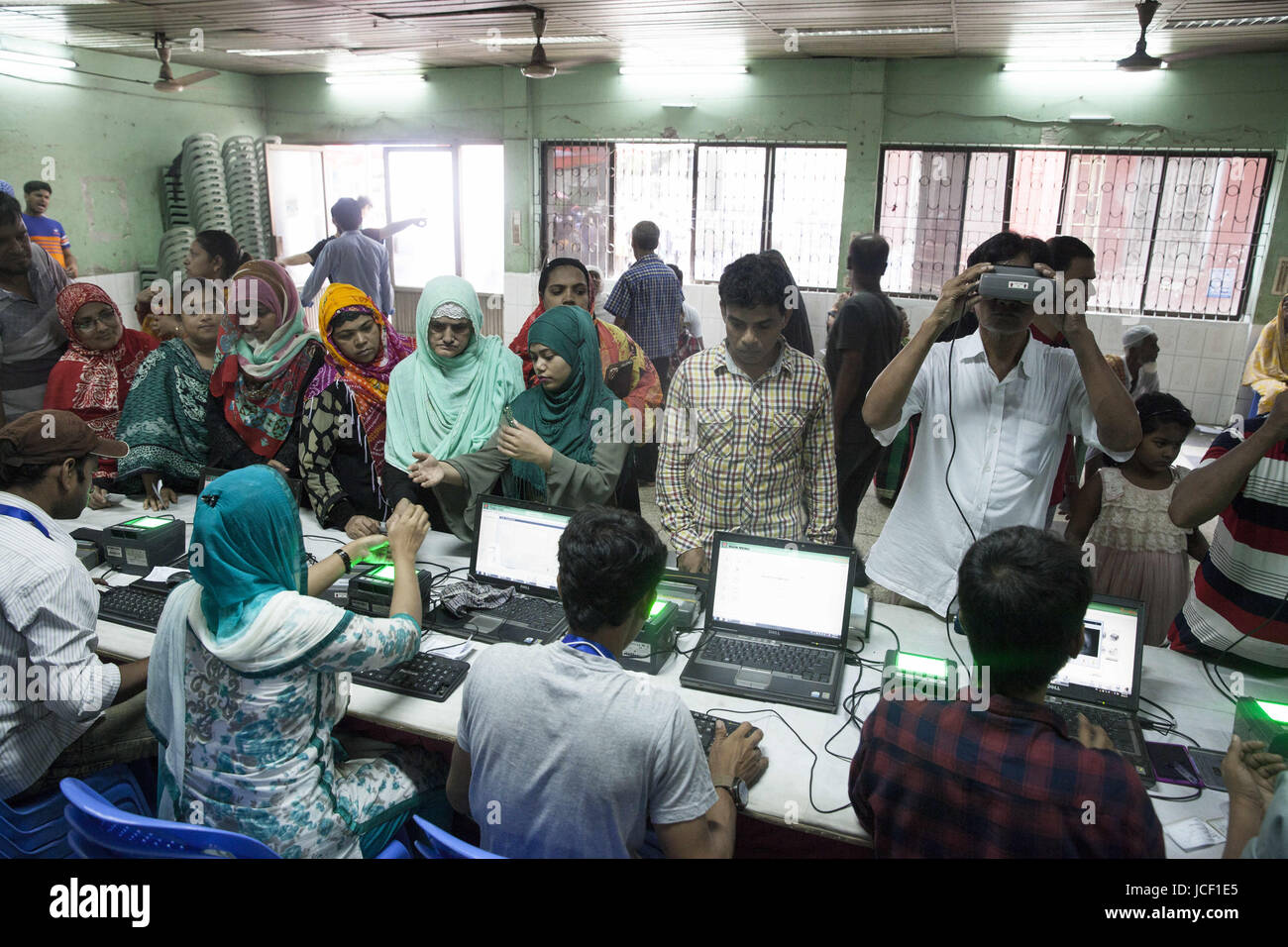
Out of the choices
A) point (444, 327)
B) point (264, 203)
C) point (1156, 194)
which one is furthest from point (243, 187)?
point (1156, 194)

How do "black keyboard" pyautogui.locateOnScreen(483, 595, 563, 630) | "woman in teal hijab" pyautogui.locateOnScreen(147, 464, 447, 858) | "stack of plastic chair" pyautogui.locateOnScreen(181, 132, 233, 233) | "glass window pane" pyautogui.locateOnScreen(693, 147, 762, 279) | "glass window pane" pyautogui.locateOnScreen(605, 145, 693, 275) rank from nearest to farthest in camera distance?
"woman in teal hijab" pyautogui.locateOnScreen(147, 464, 447, 858) < "black keyboard" pyautogui.locateOnScreen(483, 595, 563, 630) < "glass window pane" pyautogui.locateOnScreen(693, 147, 762, 279) < "glass window pane" pyautogui.locateOnScreen(605, 145, 693, 275) < "stack of plastic chair" pyautogui.locateOnScreen(181, 132, 233, 233)

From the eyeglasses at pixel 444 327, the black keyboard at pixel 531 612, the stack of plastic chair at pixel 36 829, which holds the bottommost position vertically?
the stack of plastic chair at pixel 36 829

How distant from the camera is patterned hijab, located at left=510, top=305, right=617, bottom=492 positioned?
9.17 ft

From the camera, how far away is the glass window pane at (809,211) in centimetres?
753

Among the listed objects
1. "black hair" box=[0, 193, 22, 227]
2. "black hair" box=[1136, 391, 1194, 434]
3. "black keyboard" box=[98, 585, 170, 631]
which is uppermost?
"black hair" box=[0, 193, 22, 227]

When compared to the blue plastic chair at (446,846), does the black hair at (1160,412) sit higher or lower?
higher

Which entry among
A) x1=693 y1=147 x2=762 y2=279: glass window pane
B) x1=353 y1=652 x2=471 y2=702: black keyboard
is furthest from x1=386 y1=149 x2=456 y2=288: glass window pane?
x1=353 y1=652 x2=471 y2=702: black keyboard

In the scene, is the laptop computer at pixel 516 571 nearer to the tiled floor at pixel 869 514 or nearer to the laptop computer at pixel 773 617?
the laptop computer at pixel 773 617

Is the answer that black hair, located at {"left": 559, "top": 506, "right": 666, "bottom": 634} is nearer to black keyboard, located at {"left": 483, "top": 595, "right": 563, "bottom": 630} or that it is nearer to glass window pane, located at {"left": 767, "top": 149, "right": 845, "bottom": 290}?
black keyboard, located at {"left": 483, "top": 595, "right": 563, "bottom": 630}

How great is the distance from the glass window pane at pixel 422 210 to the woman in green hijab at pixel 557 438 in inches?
266

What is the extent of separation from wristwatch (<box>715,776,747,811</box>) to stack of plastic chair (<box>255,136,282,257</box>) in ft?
29.9

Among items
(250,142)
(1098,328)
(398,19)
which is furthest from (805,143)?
(250,142)

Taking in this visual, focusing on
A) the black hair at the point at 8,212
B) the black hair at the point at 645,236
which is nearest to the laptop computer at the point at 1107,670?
the black hair at the point at 645,236

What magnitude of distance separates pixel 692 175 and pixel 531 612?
6442mm
